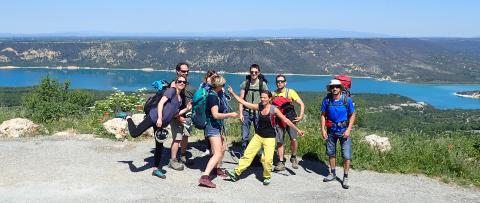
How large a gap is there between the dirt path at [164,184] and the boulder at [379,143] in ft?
4.12

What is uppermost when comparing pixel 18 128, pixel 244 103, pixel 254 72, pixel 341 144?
pixel 254 72

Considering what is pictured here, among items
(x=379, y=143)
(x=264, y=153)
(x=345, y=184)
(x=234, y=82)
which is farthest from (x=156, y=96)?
(x=234, y=82)

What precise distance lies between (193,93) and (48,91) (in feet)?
125

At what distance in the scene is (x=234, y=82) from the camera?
12631cm

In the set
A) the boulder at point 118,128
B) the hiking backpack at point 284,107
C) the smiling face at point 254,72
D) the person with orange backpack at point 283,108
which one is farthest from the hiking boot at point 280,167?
the boulder at point 118,128

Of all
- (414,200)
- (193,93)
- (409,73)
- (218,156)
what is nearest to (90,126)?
(193,93)

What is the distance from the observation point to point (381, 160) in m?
8.20

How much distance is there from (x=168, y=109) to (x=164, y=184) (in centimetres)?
111

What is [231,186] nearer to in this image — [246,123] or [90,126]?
[246,123]

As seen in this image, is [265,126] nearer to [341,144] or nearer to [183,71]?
[341,144]

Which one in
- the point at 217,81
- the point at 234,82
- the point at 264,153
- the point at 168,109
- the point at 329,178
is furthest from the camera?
the point at 234,82

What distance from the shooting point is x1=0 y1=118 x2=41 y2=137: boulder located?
998 cm

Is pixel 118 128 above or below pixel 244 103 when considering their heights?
below

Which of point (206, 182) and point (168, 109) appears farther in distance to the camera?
point (168, 109)
